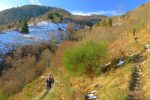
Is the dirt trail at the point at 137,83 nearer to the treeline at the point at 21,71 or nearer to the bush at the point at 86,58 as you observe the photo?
the bush at the point at 86,58

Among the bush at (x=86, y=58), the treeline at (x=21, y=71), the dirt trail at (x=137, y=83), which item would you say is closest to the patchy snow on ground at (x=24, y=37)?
the treeline at (x=21, y=71)

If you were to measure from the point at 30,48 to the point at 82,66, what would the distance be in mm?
102104

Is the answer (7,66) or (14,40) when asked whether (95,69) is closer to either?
(7,66)

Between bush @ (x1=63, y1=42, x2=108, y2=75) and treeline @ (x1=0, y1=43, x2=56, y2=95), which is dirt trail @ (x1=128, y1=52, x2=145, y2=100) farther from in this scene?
treeline @ (x1=0, y1=43, x2=56, y2=95)

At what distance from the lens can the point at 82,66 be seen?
27234mm

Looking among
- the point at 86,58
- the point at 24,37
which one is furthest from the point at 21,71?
the point at 24,37

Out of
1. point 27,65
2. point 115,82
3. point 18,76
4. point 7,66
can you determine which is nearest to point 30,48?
point 7,66

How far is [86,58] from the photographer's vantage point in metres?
26.9

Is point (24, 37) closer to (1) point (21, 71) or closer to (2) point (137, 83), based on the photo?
(1) point (21, 71)

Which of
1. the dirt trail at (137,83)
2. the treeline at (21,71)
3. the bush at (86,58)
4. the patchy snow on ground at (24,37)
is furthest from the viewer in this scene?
the patchy snow on ground at (24,37)

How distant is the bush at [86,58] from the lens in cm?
2691

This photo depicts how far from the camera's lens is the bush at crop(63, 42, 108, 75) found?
26906mm

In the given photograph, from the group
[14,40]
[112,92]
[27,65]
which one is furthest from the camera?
[14,40]

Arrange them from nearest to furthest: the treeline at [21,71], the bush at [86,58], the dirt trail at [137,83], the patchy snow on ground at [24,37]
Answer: the dirt trail at [137,83]
the bush at [86,58]
the treeline at [21,71]
the patchy snow on ground at [24,37]
